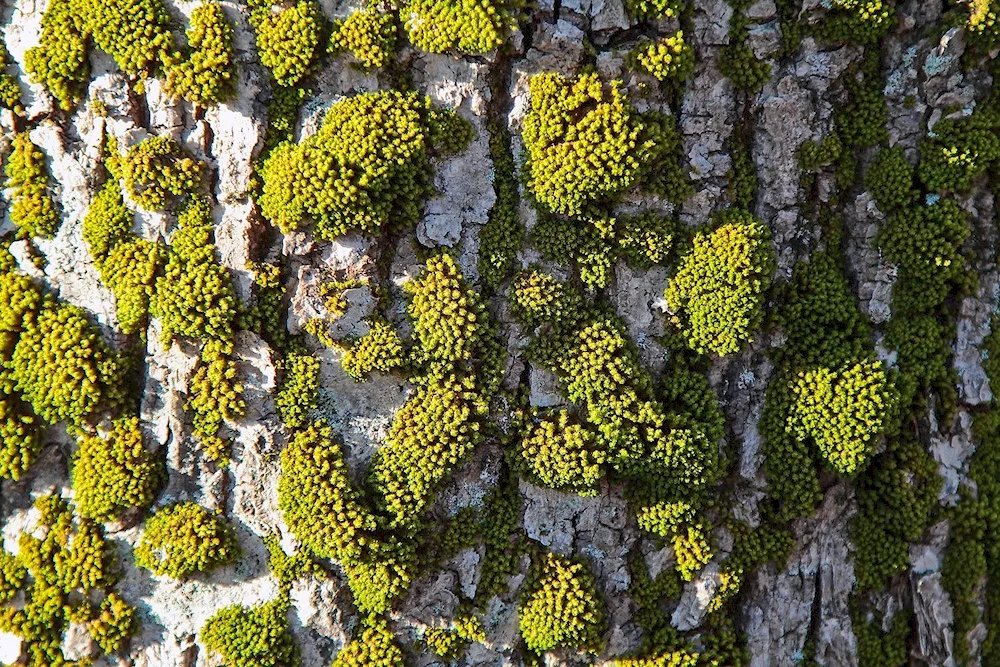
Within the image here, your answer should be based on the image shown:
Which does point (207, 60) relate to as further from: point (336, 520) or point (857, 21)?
point (857, 21)

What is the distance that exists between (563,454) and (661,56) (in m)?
3.32

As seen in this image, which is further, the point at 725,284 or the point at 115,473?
the point at 725,284

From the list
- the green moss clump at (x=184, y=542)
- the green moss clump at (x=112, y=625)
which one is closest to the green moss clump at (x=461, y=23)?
the green moss clump at (x=184, y=542)

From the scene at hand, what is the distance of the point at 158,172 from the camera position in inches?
220

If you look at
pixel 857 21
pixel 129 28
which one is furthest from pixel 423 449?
pixel 857 21

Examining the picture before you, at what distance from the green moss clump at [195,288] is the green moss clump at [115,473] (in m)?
0.99

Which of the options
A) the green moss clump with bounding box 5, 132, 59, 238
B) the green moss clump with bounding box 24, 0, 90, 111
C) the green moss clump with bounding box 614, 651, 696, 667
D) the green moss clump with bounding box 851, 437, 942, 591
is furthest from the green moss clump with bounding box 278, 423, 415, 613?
the green moss clump with bounding box 851, 437, 942, 591

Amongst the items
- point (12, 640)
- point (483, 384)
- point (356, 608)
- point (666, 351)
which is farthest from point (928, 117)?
point (12, 640)

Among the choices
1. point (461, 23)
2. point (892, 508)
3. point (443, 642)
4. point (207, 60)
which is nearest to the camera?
point (461, 23)

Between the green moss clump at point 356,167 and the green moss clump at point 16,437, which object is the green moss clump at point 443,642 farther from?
the green moss clump at point 16,437

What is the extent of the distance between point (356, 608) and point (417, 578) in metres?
0.58

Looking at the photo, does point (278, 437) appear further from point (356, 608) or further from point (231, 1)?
point (231, 1)

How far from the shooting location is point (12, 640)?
5.80 metres

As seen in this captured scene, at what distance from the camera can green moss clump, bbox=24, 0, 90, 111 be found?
5.54 metres
